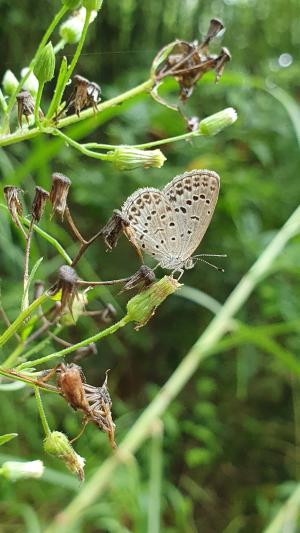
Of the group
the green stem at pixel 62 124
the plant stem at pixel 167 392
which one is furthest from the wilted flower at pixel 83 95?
the plant stem at pixel 167 392

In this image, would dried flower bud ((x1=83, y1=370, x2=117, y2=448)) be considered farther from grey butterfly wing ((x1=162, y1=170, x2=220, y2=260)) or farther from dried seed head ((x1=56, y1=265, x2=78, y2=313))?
grey butterfly wing ((x1=162, y1=170, x2=220, y2=260))

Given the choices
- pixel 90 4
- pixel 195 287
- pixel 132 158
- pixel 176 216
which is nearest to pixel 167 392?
pixel 176 216

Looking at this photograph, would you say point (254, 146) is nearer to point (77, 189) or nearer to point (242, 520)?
point (77, 189)

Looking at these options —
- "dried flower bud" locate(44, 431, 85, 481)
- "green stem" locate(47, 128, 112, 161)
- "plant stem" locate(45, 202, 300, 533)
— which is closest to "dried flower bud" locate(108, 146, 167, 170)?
"green stem" locate(47, 128, 112, 161)

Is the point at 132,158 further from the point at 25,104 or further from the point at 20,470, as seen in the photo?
the point at 20,470

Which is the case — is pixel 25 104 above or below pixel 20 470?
above

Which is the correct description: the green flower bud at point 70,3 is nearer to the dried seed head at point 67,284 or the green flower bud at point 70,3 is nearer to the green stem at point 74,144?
the green stem at point 74,144
